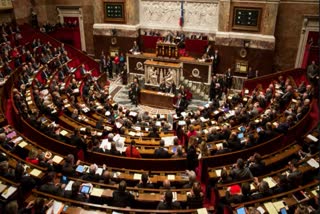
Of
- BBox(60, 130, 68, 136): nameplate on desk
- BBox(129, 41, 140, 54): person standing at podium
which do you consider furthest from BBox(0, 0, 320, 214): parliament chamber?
BBox(129, 41, 140, 54): person standing at podium

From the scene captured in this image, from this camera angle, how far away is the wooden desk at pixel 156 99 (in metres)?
15.0

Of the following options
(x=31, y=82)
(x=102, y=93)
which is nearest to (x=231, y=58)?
(x=102, y=93)

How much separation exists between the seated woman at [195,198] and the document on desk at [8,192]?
3806mm

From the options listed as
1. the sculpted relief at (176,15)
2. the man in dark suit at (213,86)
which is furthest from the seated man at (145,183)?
the sculpted relief at (176,15)

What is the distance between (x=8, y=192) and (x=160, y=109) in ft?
31.3

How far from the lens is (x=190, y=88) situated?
16.5m

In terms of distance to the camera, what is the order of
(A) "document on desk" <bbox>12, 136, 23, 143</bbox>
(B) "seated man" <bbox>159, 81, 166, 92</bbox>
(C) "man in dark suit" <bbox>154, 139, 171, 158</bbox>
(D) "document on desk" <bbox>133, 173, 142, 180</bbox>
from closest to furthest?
(D) "document on desk" <bbox>133, 173, 142, 180</bbox>
(C) "man in dark suit" <bbox>154, 139, 171, 158</bbox>
(A) "document on desk" <bbox>12, 136, 23, 143</bbox>
(B) "seated man" <bbox>159, 81, 166, 92</bbox>

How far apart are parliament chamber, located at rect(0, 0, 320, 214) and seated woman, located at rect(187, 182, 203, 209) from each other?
0.10 feet

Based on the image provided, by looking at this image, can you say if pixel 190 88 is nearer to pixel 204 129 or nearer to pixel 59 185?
pixel 204 129

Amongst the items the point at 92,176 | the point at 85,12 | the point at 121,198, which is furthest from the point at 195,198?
the point at 85,12

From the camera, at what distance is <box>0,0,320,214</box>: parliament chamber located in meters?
6.59

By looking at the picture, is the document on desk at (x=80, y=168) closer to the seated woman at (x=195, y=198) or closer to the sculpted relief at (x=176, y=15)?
the seated woman at (x=195, y=198)

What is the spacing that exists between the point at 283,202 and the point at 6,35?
55.2 feet

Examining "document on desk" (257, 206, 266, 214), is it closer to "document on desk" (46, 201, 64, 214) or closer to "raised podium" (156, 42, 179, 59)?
"document on desk" (46, 201, 64, 214)
